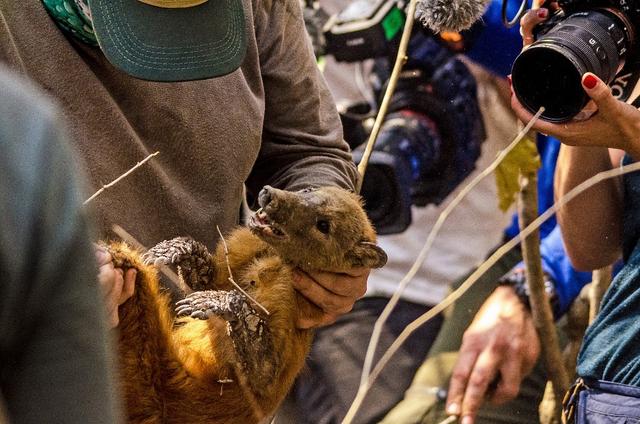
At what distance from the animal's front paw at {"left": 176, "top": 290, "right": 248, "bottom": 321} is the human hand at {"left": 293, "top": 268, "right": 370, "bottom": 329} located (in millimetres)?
127

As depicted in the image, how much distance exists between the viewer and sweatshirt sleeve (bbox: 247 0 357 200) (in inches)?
66.9

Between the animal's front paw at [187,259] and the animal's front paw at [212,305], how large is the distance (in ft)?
0.16

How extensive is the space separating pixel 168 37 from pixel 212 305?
1.21 feet

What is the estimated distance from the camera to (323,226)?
149 cm

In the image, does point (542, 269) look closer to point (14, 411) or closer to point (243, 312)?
point (243, 312)

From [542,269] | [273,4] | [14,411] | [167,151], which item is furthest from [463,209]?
[14,411]

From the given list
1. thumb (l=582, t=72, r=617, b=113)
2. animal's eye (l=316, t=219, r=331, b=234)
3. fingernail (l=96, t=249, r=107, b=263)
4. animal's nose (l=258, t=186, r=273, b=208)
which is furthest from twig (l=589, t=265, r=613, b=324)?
fingernail (l=96, t=249, r=107, b=263)

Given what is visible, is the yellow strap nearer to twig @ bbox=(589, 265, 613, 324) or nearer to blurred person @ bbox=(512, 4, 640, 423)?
blurred person @ bbox=(512, 4, 640, 423)

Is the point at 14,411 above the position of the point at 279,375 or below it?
above

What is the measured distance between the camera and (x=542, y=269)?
2102 mm

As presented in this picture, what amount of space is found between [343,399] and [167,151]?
1.11 metres

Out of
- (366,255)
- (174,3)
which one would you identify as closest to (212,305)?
(366,255)

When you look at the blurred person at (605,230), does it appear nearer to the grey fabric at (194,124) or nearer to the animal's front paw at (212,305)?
the grey fabric at (194,124)

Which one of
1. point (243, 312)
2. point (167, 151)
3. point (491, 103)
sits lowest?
point (491, 103)
